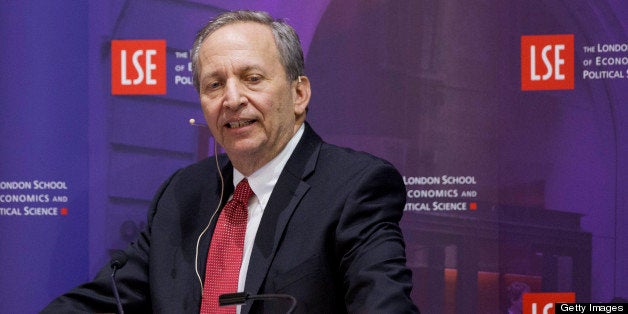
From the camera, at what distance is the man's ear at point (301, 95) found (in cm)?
247

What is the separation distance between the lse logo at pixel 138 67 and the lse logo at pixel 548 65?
154 cm

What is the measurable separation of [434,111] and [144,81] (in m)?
1.25

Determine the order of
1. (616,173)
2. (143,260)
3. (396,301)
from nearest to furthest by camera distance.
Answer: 1. (396,301)
2. (143,260)
3. (616,173)

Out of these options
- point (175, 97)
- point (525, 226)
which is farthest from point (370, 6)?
point (525, 226)

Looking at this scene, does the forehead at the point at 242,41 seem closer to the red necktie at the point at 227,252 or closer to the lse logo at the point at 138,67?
the red necktie at the point at 227,252

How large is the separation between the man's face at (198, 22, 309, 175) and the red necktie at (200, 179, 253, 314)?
0.38ft

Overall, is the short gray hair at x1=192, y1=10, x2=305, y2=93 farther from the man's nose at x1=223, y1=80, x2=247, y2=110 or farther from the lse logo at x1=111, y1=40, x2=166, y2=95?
the lse logo at x1=111, y1=40, x2=166, y2=95

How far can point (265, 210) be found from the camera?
2309mm

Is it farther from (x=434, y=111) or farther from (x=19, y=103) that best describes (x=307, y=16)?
(x=19, y=103)

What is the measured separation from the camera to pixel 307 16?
333 cm

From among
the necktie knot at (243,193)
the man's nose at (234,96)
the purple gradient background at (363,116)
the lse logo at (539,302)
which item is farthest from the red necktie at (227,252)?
the lse logo at (539,302)

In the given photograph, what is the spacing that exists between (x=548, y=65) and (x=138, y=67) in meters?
1.74

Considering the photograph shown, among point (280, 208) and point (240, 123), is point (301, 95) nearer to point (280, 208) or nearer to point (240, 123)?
point (240, 123)

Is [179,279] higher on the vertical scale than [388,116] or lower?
lower
